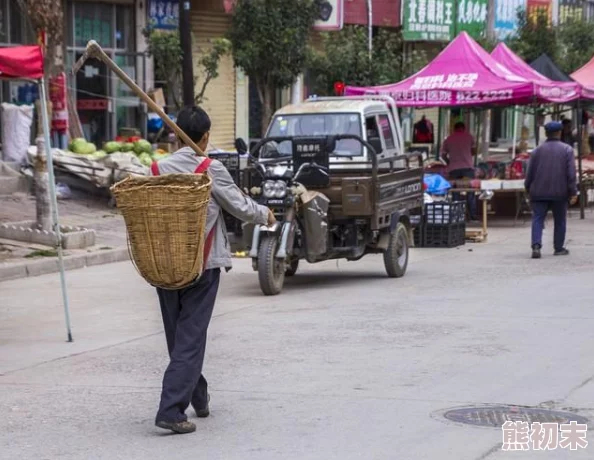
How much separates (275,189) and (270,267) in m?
0.87

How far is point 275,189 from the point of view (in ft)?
42.4

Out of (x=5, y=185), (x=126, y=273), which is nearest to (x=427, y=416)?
(x=126, y=273)

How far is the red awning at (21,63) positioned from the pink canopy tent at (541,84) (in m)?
11.4

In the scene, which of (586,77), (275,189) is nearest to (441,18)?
(586,77)

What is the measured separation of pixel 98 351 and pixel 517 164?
44.2 ft

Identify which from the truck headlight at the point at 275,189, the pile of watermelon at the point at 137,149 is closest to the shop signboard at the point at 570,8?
the pile of watermelon at the point at 137,149

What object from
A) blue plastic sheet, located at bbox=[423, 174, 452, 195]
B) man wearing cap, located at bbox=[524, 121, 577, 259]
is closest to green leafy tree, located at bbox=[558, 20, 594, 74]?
blue plastic sheet, located at bbox=[423, 174, 452, 195]

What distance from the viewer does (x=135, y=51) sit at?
26.6m

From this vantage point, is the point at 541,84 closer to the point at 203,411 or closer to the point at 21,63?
the point at 21,63

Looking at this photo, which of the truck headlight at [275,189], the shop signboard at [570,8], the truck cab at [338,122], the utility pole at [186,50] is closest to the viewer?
the truck headlight at [275,189]

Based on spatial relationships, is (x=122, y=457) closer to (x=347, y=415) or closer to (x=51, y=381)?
(x=347, y=415)

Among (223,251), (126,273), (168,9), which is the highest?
(168,9)

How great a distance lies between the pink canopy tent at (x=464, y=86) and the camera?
67.6ft

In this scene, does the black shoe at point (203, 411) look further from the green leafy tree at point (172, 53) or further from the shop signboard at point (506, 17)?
the shop signboard at point (506, 17)
